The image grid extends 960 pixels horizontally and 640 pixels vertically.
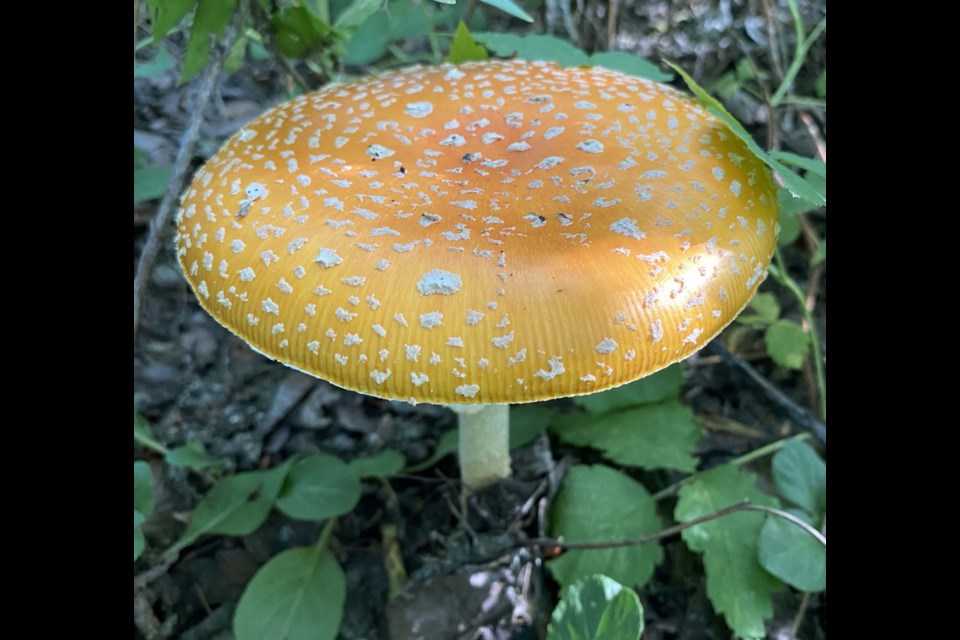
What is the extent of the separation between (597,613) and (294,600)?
101cm

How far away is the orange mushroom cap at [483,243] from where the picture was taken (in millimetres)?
1285

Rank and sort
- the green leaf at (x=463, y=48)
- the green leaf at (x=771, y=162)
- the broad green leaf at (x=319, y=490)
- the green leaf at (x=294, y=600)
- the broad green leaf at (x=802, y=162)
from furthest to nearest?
1. the green leaf at (x=463, y=48)
2. the broad green leaf at (x=319, y=490)
3. the green leaf at (x=294, y=600)
4. the broad green leaf at (x=802, y=162)
5. the green leaf at (x=771, y=162)

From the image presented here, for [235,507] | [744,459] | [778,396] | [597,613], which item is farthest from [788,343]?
[235,507]

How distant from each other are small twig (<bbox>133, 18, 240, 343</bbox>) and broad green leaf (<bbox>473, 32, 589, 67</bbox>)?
2.73ft

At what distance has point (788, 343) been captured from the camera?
2480mm

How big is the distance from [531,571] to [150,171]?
2.04 metres

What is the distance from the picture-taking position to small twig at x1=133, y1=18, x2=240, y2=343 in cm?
187

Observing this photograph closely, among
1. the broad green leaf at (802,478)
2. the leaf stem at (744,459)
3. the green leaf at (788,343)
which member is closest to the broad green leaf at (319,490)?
the leaf stem at (744,459)

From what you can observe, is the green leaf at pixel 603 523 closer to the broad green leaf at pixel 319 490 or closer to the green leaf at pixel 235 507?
the broad green leaf at pixel 319 490

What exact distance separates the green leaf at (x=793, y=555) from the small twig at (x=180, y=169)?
1.85 m

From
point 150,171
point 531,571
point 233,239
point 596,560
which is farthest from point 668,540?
point 150,171

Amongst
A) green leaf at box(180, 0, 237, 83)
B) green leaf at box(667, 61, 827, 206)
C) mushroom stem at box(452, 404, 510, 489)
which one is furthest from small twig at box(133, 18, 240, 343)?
green leaf at box(667, 61, 827, 206)

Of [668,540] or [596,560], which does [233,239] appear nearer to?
[596,560]
